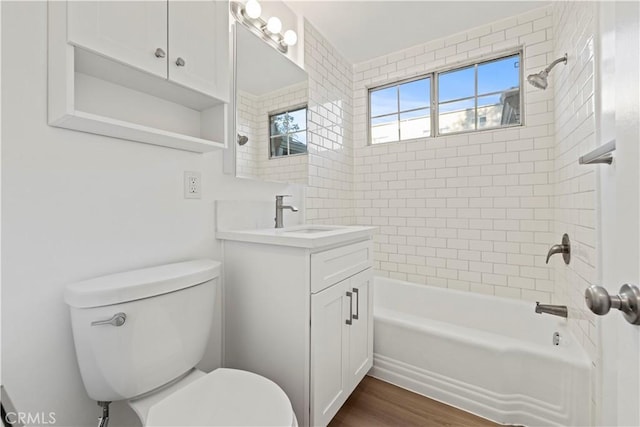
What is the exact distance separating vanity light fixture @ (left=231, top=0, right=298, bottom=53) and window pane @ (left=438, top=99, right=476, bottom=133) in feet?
4.63

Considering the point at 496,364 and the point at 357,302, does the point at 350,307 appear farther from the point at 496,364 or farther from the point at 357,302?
the point at 496,364

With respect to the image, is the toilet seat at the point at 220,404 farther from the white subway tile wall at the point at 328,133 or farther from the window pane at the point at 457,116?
the window pane at the point at 457,116

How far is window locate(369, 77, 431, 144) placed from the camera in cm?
261

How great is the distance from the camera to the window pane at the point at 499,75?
7.33 feet

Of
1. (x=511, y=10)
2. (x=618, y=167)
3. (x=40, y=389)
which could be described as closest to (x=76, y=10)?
(x=40, y=389)

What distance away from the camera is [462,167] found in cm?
236

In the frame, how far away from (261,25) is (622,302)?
2028 millimetres

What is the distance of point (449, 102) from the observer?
249 centimetres

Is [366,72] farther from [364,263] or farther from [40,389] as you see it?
[40,389]

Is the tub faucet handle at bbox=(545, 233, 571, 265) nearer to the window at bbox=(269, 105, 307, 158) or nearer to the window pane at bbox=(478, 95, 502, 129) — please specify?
the window pane at bbox=(478, 95, 502, 129)

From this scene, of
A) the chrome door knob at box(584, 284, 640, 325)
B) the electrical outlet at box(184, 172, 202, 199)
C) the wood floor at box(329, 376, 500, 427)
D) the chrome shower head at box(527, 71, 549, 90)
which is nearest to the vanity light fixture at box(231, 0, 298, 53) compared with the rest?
the electrical outlet at box(184, 172, 202, 199)

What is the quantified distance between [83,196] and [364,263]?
51.7 inches

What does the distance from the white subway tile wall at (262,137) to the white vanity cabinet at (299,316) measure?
47cm

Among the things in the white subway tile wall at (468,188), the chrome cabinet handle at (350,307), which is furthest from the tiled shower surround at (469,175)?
the chrome cabinet handle at (350,307)
